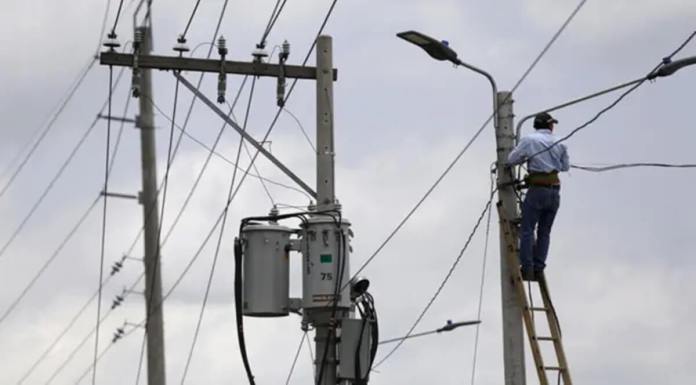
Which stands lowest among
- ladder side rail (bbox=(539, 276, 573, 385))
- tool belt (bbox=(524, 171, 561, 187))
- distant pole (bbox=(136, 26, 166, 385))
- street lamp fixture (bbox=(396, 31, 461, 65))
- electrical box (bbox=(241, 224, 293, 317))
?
ladder side rail (bbox=(539, 276, 573, 385))

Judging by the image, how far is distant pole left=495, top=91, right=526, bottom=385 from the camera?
19562 millimetres

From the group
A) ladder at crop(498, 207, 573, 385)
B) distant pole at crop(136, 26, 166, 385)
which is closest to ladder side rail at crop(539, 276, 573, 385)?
ladder at crop(498, 207, 573, 385)

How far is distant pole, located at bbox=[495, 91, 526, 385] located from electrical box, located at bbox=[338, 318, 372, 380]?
197 cm

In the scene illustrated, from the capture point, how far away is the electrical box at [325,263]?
2133 centimetres

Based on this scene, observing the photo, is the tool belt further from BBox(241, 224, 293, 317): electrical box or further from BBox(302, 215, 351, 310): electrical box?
BBox(241, 224, 293, 317): electrical box

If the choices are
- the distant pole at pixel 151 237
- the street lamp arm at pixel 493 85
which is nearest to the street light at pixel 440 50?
the street lamp arm at pixel 493 85

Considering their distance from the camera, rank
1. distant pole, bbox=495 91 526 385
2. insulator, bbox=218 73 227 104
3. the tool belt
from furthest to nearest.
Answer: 1. insulator, bbox=218 73 227 104
2. the tool belt
3. distant pole, bbox=495 91 526 385

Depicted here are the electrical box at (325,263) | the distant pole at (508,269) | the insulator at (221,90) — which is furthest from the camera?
the insulator at (221,90)

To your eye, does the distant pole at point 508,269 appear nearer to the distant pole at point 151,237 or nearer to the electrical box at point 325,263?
the electrical box at point 325,263

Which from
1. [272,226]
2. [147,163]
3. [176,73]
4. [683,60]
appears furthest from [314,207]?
[147,163]

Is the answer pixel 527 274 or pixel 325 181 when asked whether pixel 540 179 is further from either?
pixel 325 181

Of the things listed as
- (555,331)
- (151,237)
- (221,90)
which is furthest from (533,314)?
(151,237)

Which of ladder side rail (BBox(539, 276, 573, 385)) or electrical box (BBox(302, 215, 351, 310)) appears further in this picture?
electrical box (BBox(302, 215, 351, 310))

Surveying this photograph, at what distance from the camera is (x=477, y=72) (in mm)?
20359
